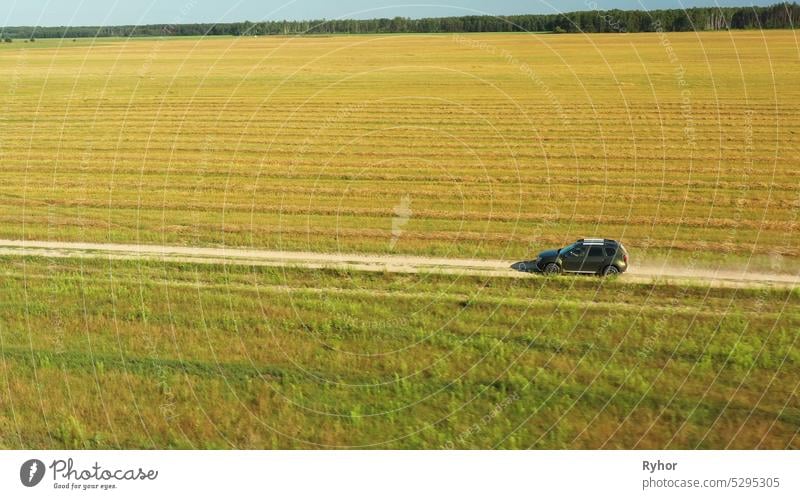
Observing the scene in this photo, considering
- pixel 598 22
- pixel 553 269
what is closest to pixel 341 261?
pixel 553 269

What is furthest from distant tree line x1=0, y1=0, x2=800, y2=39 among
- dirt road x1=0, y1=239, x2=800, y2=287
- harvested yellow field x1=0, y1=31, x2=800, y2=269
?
dirt road x1=0, y1=239, x2=800, y2=287

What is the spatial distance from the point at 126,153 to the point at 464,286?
138 feet

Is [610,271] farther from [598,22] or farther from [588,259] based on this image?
[598,22]

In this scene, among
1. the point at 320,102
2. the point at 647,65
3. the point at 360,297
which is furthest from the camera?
the point at 647,65

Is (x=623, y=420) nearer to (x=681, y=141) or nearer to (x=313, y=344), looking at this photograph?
(x=313, y=344)

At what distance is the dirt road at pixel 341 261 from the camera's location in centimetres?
3072

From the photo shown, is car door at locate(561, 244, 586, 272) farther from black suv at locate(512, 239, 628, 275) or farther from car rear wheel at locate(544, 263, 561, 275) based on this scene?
car rear wheel at locate(544, 263, 561, 275)

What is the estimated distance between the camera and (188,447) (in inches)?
641

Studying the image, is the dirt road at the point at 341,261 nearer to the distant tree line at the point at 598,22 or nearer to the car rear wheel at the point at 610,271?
the car rear wheel at the point at 610,271

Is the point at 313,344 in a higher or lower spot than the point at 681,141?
higher

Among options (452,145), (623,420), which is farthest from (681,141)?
(623,420)

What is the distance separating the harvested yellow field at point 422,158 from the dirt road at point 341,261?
52.6 inches

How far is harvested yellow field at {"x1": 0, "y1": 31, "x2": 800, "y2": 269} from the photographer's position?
128 ft

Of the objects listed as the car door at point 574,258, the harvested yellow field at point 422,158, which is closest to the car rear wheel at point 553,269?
the car door at point 574,258
